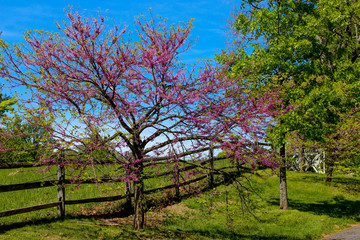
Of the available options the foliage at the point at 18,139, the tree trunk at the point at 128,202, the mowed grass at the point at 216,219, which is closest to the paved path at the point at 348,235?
the mowed grass at the point at 216,219

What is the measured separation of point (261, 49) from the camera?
16.2 meters

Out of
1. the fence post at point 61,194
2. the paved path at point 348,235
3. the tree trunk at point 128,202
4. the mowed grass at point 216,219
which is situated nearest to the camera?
the mowed grass at point 216,219

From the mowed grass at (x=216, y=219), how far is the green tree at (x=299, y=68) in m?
2.47

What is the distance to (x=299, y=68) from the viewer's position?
16125mm

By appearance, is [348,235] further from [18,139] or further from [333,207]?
[18,139]

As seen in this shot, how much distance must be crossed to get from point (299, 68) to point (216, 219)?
29.1 feet

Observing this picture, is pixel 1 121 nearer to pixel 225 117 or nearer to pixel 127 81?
pixel 127 81

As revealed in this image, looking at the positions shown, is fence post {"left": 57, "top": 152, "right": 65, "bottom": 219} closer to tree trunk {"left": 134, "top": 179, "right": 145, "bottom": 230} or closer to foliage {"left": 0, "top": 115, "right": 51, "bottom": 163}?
foliage {"left": 0, "top": 115, "right": 51, "bottom": 163}

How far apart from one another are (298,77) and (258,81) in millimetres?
2281

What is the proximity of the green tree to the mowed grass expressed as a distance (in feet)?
8.10

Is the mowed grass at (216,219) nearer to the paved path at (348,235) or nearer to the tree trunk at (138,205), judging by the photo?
the tree trunk at (138,205)

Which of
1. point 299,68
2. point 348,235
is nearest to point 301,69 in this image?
point 299,68

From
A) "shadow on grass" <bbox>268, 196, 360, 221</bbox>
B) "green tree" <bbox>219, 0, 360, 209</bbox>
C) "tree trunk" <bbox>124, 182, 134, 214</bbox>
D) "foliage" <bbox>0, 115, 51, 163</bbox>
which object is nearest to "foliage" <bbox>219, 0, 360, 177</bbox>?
"green tree" <bbox>219, 0, 360, 209</bbox>

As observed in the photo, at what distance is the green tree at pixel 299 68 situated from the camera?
1471 cm
